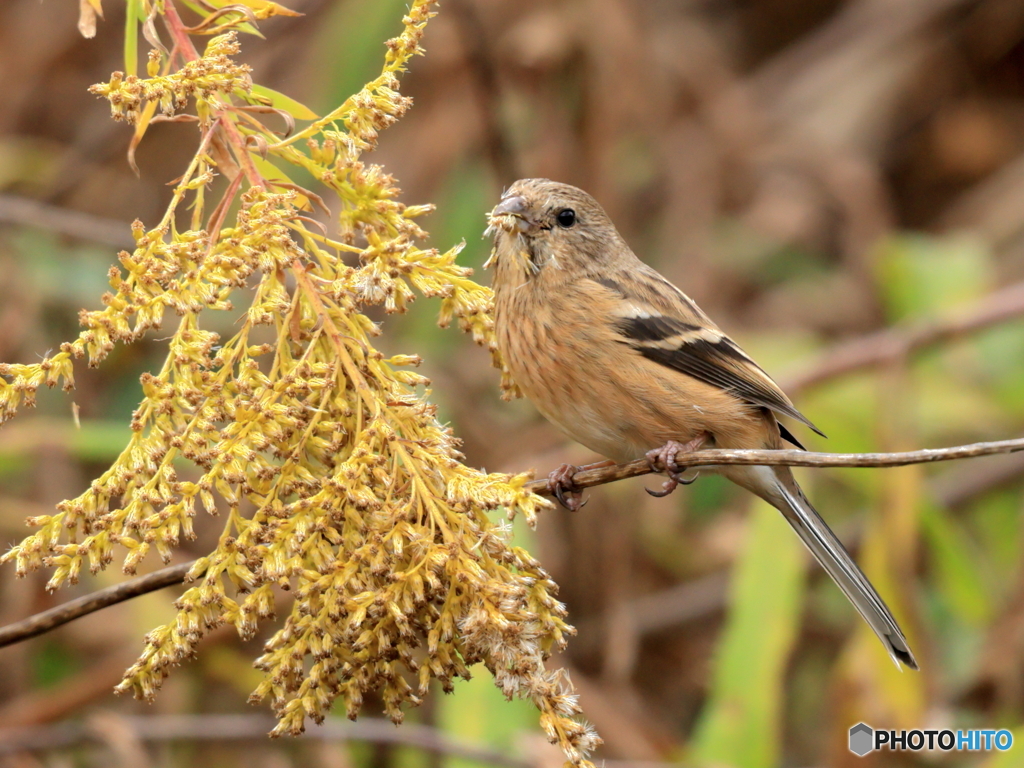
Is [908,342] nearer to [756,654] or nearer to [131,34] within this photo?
[756,654]

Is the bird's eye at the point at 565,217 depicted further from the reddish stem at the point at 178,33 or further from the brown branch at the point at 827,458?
the reddish stem at the point at 178,33

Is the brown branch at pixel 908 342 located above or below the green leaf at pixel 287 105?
above

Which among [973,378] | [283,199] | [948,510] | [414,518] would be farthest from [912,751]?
[283,199]

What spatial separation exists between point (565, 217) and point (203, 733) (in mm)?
2302

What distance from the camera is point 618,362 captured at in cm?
308

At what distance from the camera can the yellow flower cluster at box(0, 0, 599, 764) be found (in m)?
1.62

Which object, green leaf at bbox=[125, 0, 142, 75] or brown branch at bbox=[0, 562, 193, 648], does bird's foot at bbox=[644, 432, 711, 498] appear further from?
green leaf at bbox=[125, 0, 142, 75]

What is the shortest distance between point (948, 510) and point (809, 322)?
1.59 m

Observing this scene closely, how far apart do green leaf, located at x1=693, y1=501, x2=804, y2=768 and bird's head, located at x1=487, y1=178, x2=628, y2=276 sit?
1283 millimetres

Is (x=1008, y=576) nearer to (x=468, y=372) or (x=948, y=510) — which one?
(x=948, y=510)

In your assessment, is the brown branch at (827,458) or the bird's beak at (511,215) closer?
the brown branch at (827,458)

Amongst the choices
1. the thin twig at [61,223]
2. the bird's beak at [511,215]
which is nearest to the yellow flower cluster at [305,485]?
the bird's beak at [511,215]

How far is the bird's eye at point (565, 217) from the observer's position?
3.25 meters

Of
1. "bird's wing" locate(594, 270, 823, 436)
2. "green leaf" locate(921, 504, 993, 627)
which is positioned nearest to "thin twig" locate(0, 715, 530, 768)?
"bird's wing" locate(594, 270, 823, 436)
